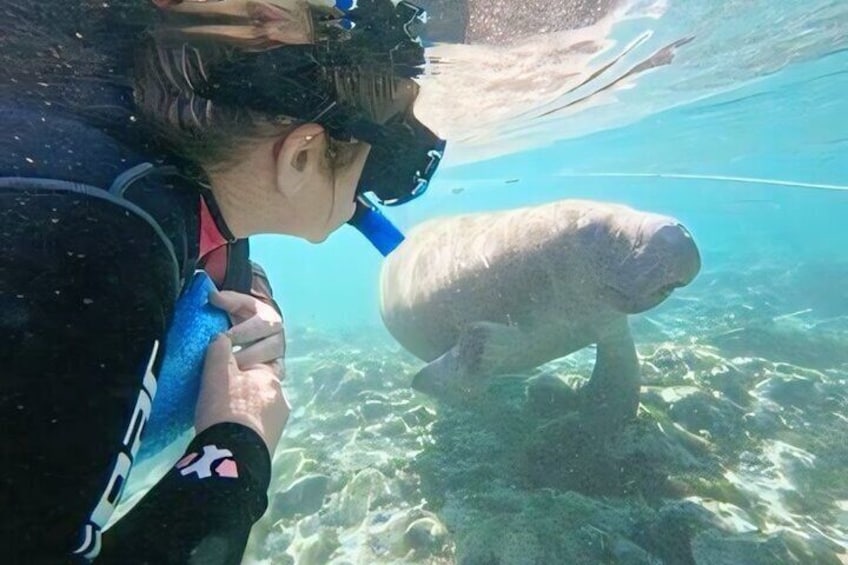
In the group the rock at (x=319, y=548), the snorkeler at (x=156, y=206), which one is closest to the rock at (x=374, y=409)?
the rock at (x=319, y=548)

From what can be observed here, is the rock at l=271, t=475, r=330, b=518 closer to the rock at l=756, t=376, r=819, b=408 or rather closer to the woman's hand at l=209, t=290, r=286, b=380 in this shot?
the woman's hand at l=209, t=290, r=286, b=380

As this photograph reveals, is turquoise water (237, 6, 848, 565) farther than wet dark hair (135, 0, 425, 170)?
Yes

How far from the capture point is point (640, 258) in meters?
5.46

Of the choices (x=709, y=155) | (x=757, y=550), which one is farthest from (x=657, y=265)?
(x=709, y=155)

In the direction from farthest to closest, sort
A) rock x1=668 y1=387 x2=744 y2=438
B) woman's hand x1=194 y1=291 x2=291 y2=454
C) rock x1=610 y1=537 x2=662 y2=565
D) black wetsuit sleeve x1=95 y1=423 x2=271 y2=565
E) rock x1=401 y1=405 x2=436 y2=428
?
rock x1=401 y1=405 x2=436 y2=428 < rock x1=668 y1=387 x2=744 y2=438 < rock x1=610 y1=537 x2=662 y2=565 < woman's hand x1=194 y1=291 x2=291 y2=454 < black wetsuit sleeve x1=95 y1=423 x2=271 y2=565

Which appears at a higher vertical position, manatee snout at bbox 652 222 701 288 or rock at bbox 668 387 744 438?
manatee snout at bbox 652 222 701 288

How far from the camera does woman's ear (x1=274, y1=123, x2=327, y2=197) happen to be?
68.2 inches

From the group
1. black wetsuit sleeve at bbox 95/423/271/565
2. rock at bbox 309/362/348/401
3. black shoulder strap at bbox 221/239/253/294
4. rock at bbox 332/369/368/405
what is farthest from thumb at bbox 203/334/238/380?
rock at bbox 309/362/348/401

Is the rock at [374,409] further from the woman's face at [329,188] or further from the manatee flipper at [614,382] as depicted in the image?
the woman's face at [329,188]

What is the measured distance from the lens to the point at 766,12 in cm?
988

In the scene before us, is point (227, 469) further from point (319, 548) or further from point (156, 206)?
point (319, 548)

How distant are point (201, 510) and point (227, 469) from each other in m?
0.13

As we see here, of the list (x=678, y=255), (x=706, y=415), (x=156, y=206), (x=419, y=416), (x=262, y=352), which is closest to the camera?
(x=156, y=206)

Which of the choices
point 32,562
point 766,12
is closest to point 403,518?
point 32,562
